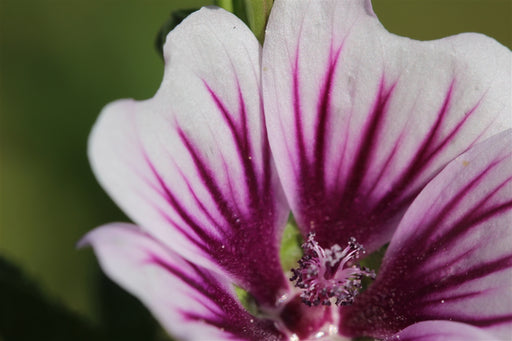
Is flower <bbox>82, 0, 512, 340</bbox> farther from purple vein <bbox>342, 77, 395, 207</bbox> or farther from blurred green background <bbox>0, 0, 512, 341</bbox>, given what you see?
blurred green background <bbox>0, 0, 512, 341</bbox>

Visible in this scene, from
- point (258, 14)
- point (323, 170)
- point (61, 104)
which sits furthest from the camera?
point (61, 104)

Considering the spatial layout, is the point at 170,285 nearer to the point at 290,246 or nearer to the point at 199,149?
the point at 199,149

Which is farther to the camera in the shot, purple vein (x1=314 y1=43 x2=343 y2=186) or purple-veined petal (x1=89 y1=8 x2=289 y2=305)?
purple vein (x1=314 y1=43 x2=343 y2=186)

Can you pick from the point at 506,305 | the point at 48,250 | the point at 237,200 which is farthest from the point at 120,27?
the point at 506,305

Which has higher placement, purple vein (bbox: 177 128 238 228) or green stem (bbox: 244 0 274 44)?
green stem (bbox: 244 0 274 44)

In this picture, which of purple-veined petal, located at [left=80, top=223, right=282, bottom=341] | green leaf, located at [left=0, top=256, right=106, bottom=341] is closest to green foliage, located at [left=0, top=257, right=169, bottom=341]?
green leaf, located at [left=0, top=256, right=106, bottom=341]

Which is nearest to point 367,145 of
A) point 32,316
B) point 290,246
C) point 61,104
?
Answer: point 290,246

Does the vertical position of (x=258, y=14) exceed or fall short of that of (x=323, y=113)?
it exceeds it

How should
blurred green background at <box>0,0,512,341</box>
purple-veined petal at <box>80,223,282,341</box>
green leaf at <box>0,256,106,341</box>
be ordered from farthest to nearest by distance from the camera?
blurred green background at <box>0,0,512,341</box> < green leaf at <box>0,256,106,341</box> < purple-veined petal at <box>80,223,282,341</box>

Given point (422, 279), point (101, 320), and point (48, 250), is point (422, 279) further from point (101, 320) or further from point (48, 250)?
point (48, 250)
